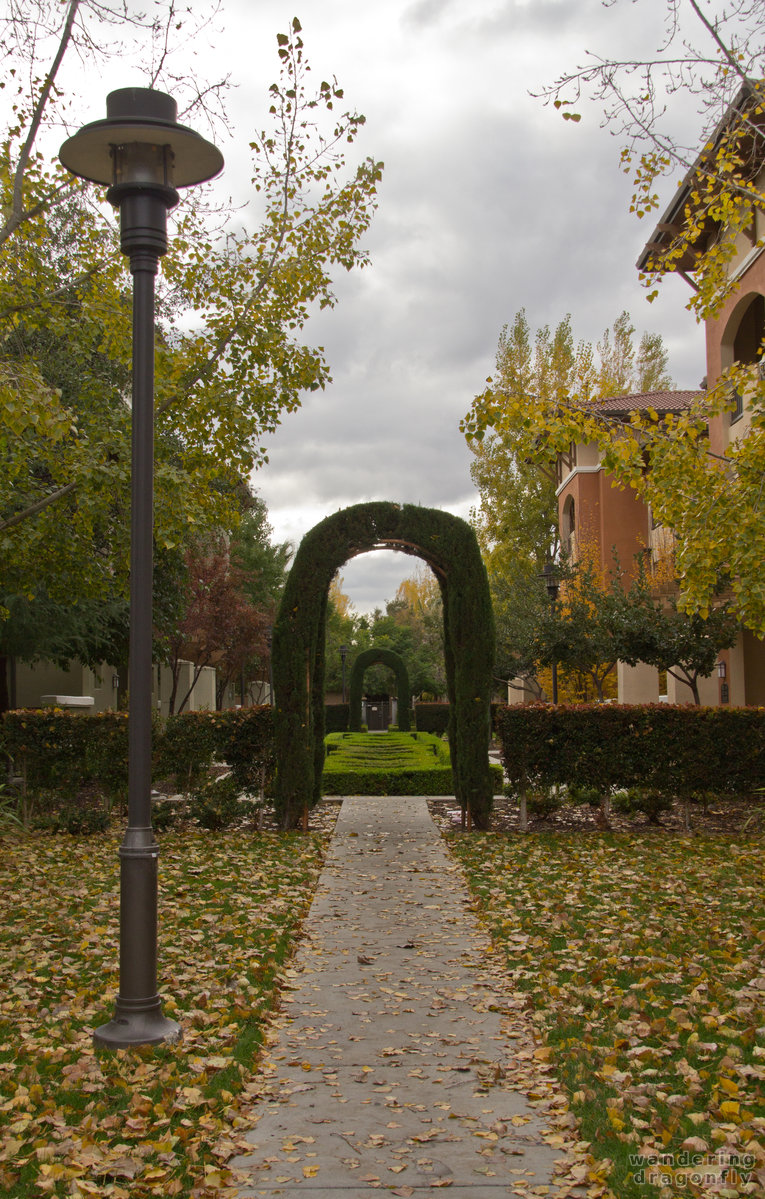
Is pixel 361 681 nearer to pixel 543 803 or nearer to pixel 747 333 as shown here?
pixel 747 333

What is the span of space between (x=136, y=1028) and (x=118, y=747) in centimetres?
809

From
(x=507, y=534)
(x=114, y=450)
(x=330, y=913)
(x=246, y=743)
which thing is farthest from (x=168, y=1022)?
(x=507, y=534)

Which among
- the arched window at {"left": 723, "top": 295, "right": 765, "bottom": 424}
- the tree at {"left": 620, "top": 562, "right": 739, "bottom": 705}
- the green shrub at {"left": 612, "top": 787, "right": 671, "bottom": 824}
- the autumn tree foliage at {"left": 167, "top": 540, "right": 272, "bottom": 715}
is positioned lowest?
the green shrub at {"left": 612, "top": 787, "right": 671, "bottom": 824}

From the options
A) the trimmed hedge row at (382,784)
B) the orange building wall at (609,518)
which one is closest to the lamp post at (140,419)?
the trimmed hedge row at (382,784)

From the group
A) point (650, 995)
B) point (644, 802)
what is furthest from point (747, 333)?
point (650, 995)

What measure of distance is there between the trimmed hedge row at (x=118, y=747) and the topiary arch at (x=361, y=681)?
74.4 ft

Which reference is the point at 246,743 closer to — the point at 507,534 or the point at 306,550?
the point at 306,550

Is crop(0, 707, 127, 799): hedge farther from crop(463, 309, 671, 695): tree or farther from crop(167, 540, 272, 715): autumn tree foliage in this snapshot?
crop(463, 309, 671, 695): tree

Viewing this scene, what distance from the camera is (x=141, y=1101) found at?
3834mm

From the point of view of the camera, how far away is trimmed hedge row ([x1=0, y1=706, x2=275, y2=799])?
12297 mm

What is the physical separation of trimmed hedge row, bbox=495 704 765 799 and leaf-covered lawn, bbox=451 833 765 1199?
2057 millimetres

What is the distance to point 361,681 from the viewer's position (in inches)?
1427

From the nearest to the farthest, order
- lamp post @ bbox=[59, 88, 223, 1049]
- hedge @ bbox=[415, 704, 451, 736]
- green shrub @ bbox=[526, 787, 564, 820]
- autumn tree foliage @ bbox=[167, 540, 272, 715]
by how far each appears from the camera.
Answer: lamp post @ bbox=[59, 88, 223, 1049], green shrub @ bbox=[526, 787, 564, 820], autumn tree foliage @ bbox=[167, 540, 272, 715], hedge @ bbox=[415, 704, 451, 736]

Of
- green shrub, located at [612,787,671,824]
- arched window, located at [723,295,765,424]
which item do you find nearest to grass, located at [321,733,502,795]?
green shrub, located at [612,787,671,824]
